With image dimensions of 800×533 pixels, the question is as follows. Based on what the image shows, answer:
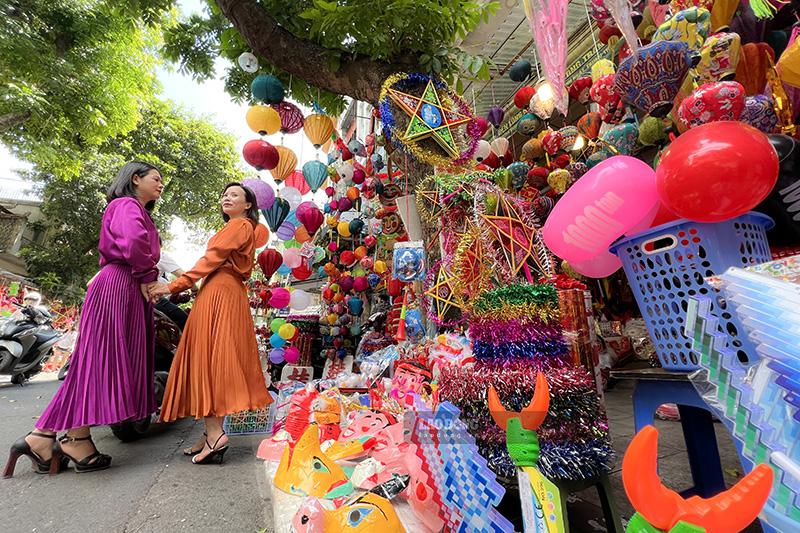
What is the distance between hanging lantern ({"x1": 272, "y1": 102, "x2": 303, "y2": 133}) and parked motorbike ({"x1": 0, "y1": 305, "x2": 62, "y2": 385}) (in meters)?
5.50

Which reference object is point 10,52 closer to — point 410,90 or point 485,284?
point 410,90

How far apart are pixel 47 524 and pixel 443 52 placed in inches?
144

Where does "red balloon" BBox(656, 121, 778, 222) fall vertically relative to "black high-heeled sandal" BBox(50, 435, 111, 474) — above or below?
above

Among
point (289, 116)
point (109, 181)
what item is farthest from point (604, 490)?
point (109, 181)

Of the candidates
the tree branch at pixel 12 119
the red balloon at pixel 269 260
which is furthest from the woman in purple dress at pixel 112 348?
the tree branch at pixel 12 119

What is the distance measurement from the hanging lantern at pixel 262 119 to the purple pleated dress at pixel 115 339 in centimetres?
219

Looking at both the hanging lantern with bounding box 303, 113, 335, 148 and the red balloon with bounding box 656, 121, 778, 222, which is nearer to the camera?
the red balloon with bounding box 656, 121, 778, 222

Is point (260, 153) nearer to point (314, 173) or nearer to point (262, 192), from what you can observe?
point (262, 192)

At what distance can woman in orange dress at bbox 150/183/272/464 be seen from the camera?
1988mm

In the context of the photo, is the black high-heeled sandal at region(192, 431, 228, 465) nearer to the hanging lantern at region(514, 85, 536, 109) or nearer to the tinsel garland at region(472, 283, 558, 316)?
the tinsel garland at region(472, 283, 558, 316)

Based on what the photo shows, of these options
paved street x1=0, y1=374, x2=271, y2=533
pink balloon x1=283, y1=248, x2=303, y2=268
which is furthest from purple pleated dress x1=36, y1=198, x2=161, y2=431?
pink balloon x1=283, y1=248, x2=303, y2=268

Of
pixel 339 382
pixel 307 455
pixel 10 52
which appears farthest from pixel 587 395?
pixel 10 52

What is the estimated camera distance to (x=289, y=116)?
4.33 meters

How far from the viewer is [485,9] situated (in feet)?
9.93
